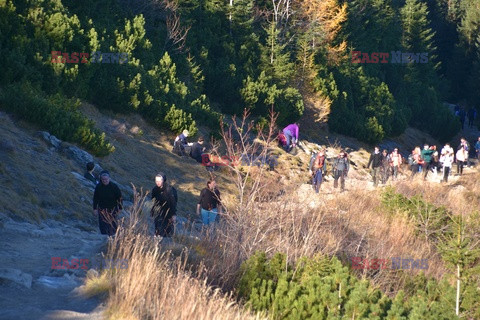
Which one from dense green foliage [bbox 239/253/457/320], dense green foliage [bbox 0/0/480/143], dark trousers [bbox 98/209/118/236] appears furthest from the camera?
dense green foliage [bbox 0/0/480/143]

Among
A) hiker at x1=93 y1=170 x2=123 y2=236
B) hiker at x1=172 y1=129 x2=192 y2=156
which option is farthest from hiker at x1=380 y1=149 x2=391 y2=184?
hiker at x1=93 y1=170 x2=123 y2=236

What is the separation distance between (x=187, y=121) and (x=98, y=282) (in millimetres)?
17645

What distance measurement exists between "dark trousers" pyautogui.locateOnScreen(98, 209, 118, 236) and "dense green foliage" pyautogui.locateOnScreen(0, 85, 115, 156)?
6.76 meters

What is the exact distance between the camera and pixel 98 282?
324 inches

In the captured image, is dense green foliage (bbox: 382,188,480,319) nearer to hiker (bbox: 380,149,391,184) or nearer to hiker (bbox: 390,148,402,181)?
hiker (bbox: 380,149,391,184)

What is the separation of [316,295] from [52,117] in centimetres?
1176

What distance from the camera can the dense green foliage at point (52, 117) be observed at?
18344mm

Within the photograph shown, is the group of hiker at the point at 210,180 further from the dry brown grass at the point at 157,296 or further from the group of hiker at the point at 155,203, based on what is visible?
the dry brown grass at the point at 157,296

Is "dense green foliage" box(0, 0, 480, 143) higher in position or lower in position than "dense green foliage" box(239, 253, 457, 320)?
higher

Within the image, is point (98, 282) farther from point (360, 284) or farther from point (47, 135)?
point (47, 135)

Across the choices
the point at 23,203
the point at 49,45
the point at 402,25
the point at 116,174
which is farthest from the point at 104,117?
the point at 402,25

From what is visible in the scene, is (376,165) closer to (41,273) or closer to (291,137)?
(291,137)

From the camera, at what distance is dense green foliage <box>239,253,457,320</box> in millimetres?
8320

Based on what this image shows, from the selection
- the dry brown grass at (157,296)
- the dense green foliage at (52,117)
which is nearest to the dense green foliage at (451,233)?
the dry brown grass at (157,296)
